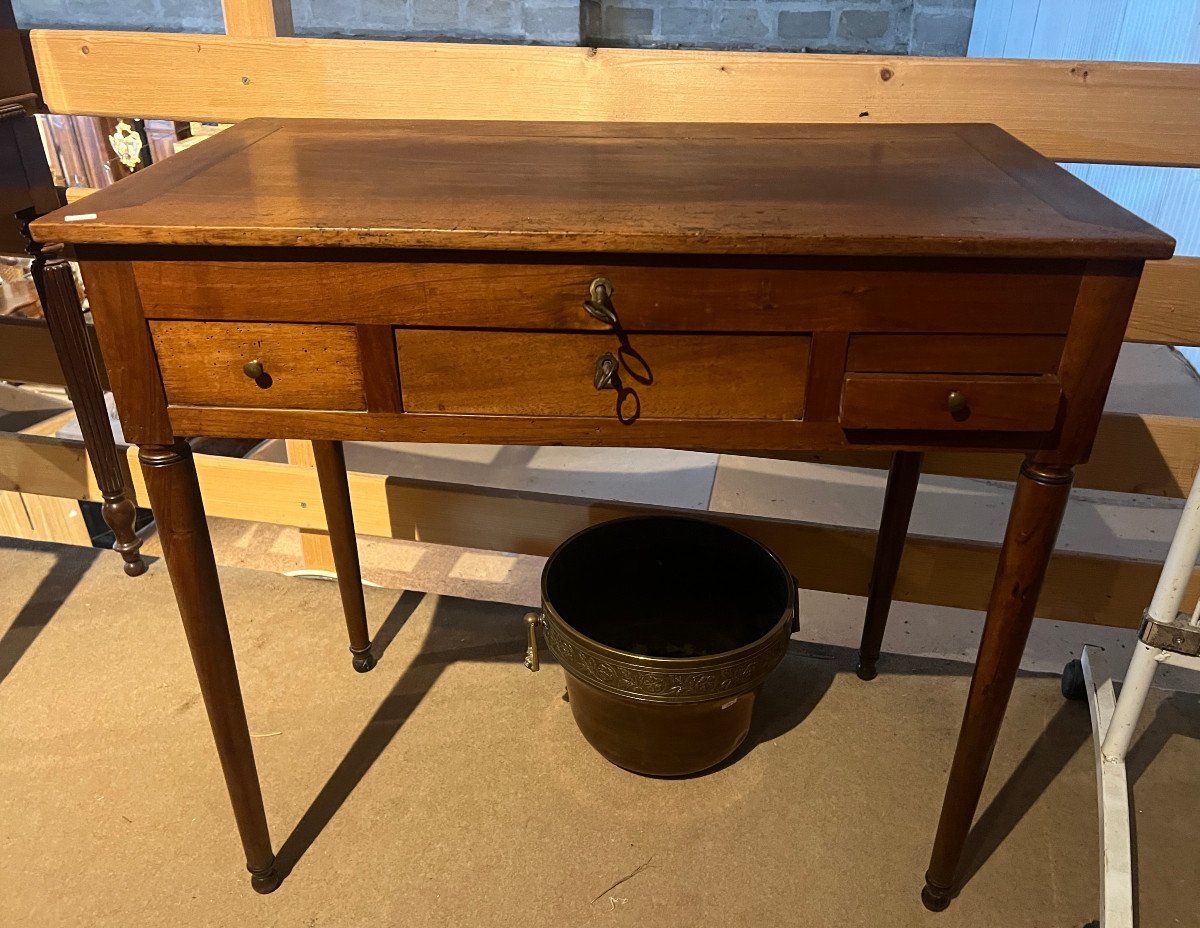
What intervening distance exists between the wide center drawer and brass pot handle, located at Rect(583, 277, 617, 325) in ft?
0.11

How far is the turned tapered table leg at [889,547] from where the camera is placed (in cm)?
139

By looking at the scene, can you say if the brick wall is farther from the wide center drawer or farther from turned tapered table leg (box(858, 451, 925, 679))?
the wide center drawer

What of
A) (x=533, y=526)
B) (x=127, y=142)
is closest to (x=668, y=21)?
(x=127, y=142)

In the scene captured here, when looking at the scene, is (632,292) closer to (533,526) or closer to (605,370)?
(605,370)

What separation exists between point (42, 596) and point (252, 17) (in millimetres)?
1186

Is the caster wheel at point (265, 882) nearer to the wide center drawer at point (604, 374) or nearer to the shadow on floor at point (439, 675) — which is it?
the shadow on floor at point (439, 675)

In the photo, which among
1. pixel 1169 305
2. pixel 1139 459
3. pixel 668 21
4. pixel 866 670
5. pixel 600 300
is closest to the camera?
pixel 600 300

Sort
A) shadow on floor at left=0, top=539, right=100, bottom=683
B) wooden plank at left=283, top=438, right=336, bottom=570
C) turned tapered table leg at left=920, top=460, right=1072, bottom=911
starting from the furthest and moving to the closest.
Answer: wooden plank at left=283, top=438, right=336, bottom=570
shadow on floor at left=0, top=539, right=100, bottom=683
turned tapered table leg at left=920, top=460, right=1072, bottom=911

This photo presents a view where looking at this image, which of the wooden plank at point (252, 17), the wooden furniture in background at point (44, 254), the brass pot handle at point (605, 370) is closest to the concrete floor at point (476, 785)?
the wooden furniture in background at point (44, 254)

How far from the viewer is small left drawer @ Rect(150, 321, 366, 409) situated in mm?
881

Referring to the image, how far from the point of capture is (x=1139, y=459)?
4.79 feet

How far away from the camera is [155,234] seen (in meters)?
0.81

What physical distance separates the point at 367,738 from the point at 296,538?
988mm

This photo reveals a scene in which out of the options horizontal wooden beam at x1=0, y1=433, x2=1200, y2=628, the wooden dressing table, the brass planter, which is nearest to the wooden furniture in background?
horizontal wooden beam at x1=0, y1=433, x2=1200, y2=628
